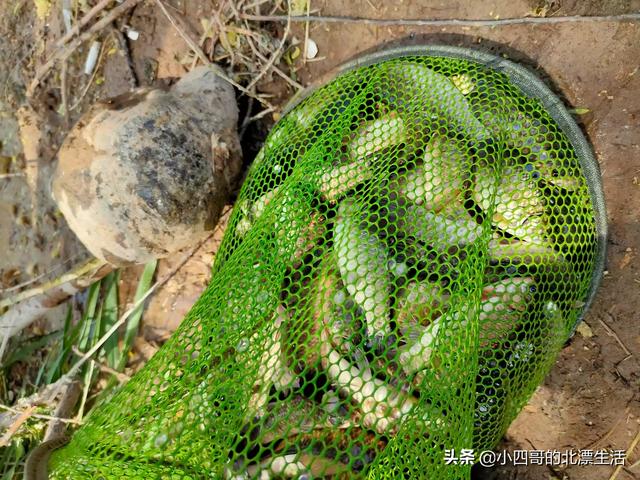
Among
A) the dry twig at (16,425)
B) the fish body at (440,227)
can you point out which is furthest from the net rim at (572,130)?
the dry twig at (16,425)

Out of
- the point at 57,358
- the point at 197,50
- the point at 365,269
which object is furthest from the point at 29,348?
the point at 365,269

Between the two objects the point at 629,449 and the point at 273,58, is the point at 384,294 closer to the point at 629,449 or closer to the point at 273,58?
the point at 629,449

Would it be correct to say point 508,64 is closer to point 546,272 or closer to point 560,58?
point 560,58

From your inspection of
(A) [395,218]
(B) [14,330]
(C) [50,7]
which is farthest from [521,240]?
(C) [50,7]

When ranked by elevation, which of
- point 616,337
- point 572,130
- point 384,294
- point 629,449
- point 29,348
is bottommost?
point 29,348

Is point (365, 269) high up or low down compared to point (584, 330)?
up

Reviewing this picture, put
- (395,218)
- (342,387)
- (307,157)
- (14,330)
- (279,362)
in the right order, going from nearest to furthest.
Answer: (342,387) → (279,362) → (395,218) → (307,157) → (14,330)
